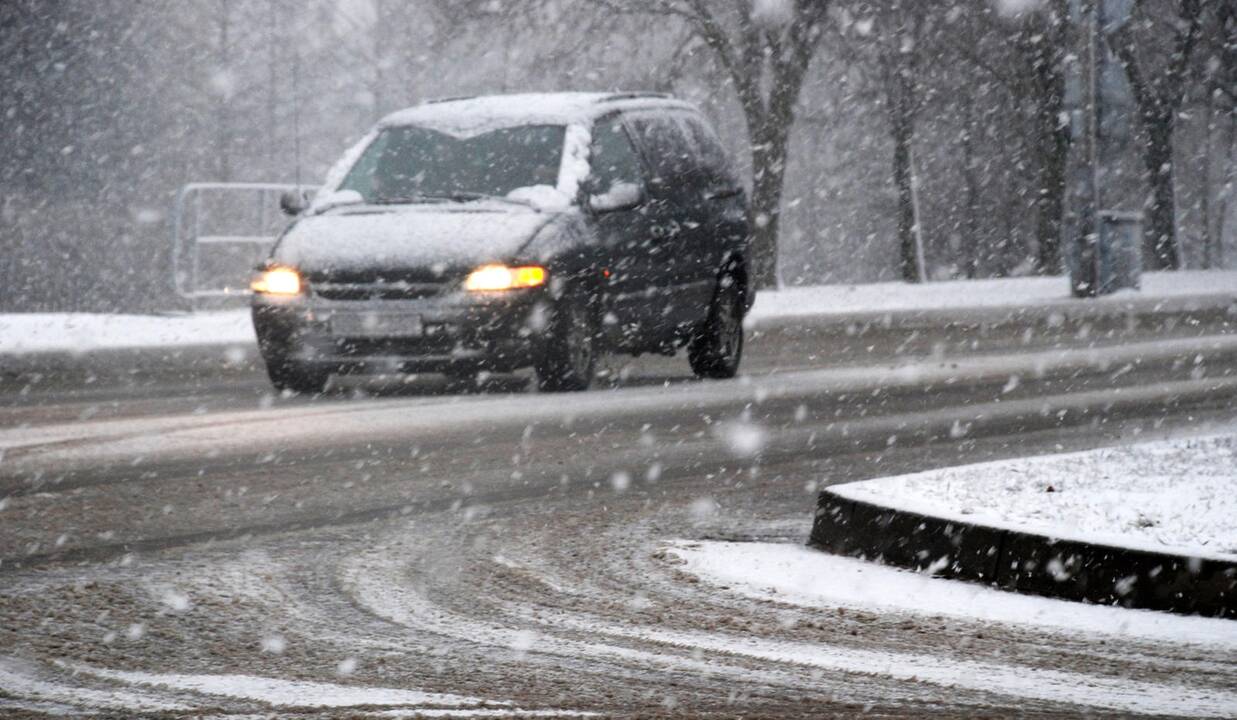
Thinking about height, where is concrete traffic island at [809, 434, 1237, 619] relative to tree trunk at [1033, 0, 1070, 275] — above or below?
A: below

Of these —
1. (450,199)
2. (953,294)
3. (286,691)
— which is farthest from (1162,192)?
(286,691)

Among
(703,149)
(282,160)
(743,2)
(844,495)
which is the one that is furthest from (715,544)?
(282,160)

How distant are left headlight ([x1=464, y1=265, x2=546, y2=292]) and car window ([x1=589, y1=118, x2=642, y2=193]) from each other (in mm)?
1404

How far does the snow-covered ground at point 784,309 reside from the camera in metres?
18.4

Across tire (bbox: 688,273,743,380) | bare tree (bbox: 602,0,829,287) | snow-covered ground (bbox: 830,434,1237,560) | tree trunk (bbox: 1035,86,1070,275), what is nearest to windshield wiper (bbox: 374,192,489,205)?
tire (bbox: 688,273,743,380)

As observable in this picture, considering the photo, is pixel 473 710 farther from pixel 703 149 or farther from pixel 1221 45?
pixel 1221 45

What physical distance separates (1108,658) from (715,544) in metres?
2.30

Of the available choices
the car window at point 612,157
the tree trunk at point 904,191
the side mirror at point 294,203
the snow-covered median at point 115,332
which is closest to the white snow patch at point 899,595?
the car window at point 612,157

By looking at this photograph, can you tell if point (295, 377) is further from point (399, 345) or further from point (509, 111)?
point (509, 111)

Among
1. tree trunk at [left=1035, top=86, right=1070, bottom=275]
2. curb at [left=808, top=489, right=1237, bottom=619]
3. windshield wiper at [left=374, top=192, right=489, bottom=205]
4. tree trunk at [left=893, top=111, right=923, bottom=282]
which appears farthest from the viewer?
tree trunk at [left=893, top=111, right=923, bottom=282]

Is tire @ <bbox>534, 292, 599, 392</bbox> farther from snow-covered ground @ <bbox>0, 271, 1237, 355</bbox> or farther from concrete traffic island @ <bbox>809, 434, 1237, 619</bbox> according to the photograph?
concrete traffic island @ <bbox>809, 434, 1237, 619</bbox>

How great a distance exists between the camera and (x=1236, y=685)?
585 cm

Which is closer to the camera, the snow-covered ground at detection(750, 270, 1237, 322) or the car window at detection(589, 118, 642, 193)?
the car window at detection(589, 118, 642, 193)

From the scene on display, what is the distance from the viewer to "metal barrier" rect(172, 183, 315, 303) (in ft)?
73.4
